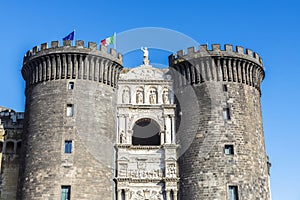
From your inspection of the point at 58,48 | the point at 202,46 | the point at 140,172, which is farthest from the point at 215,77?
the point at 58,48

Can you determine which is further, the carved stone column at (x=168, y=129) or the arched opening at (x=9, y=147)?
the arched opening at (x=9, y=147)

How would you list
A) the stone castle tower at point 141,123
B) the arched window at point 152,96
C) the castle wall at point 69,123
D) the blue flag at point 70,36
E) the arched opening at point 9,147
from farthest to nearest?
the arched window at point 152,96 → the blue flag at point 70,36 → the arched opening at point 9,147 → the stone castle tower at point 141,123 → the castle wall at point 69,123


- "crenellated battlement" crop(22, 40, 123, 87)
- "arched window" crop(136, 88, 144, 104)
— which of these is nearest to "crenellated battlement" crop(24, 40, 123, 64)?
"crenellated battlement" crop(22, 40, 123, 87)

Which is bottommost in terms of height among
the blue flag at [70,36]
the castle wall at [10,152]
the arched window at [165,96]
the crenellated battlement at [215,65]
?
the castle wall at [10,152]

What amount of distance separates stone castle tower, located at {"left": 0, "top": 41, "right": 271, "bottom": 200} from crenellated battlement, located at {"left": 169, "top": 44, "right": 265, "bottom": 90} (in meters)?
0.07

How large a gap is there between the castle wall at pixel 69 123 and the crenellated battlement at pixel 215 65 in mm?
5059

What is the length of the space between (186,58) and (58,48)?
9607 mm

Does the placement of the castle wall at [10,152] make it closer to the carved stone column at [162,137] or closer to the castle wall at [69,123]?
the castle wall at [69,123]

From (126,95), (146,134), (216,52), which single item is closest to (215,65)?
(216,52)

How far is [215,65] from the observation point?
1398 inches

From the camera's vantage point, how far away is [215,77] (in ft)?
116

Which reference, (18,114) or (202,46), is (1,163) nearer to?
(18,114)

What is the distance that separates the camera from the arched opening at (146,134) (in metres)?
37.7

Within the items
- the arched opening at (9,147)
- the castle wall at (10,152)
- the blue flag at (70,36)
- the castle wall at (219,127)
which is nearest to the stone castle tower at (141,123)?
the castle wall at (219,127)
